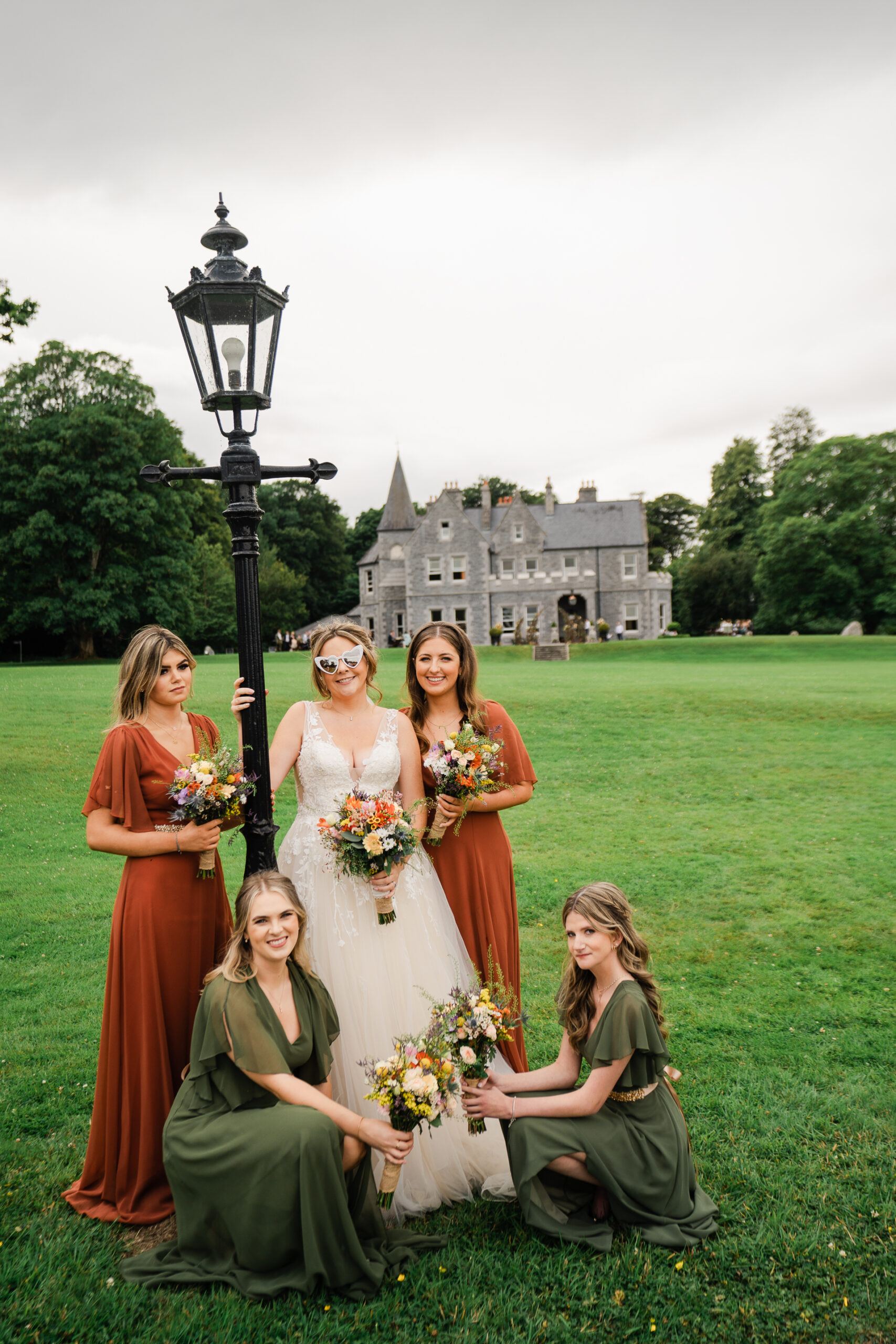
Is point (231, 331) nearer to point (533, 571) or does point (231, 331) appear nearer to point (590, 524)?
point (533, 571)

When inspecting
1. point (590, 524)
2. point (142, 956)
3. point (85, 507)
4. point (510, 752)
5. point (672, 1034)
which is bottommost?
point (672, 1034)

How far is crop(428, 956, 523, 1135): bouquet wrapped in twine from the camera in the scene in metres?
3.43

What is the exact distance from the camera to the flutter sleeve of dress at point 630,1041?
377 cm

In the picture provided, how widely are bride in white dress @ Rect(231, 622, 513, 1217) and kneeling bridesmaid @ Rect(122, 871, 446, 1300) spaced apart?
1.13ft

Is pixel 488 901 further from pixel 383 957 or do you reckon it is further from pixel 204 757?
pixel 204 757

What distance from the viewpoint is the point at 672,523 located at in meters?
76.7

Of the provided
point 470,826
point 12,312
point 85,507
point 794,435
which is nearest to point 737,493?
point 794,435

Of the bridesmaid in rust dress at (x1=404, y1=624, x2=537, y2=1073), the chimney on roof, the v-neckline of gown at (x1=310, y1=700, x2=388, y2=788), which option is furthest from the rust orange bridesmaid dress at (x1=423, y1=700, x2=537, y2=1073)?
the chimney on roof

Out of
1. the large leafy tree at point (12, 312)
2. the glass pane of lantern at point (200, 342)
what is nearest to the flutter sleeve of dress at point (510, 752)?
the glass pane of lantern at point (200, 342)

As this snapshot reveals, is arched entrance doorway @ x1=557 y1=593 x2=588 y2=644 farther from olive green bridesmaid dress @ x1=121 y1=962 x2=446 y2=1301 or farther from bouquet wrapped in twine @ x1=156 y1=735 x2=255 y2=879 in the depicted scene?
olive green bridesmaid dress @ x1=121 y1=962 x2=446 y2=1301

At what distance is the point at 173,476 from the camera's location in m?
4.05

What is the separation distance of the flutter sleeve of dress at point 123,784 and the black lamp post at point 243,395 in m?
0.50

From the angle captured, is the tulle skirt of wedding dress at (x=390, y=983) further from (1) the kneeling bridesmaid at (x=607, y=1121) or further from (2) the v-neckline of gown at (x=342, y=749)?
(1) the kneeling bridesmaid at (x=607, y=1121)

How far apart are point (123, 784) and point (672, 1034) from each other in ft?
13.5
